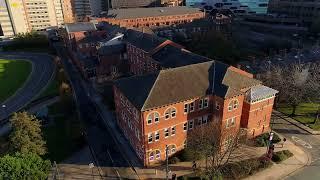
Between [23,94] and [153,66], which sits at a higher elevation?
[153,66]

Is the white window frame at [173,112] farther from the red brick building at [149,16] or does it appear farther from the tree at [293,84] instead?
the red brick building at [149,16]

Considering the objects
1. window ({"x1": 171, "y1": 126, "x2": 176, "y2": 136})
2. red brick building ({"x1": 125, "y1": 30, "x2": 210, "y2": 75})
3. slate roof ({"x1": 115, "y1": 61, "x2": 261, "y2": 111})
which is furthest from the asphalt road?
red brick building ({"x1": 125, "y1": 30, "x2": 210, "y2": 75})

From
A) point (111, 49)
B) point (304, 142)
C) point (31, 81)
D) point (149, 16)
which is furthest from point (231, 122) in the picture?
point (149, 16)

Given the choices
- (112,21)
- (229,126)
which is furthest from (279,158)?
(112,21)

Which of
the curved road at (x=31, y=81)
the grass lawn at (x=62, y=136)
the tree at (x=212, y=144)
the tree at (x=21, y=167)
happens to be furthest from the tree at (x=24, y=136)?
the tree at (x=212, y=144)

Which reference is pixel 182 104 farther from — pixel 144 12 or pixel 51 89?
pixel 144 12

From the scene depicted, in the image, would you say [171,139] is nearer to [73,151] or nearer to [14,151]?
[73,151]

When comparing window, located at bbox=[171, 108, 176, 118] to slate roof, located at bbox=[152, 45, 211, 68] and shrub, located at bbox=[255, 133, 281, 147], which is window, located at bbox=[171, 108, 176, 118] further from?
shrub, located at bbox=[255, 133, 281, 147]

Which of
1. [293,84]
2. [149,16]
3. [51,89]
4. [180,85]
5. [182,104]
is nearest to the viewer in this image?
[182,104]
